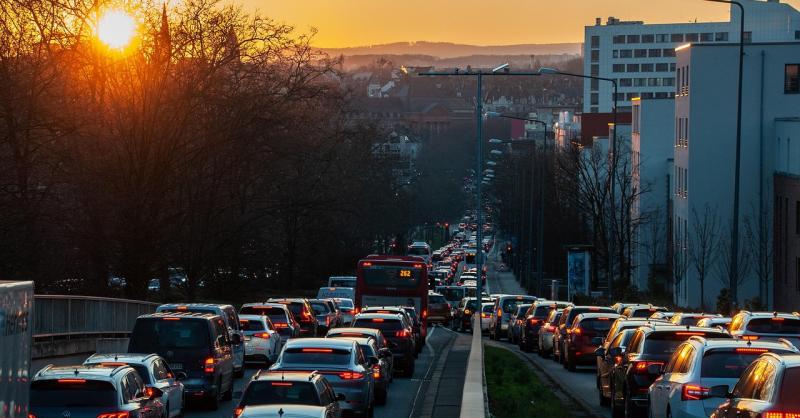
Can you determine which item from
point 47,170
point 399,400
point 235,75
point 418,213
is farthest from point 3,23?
point 418,213

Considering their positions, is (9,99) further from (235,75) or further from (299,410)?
(299,410)

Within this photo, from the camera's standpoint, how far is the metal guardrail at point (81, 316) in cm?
3272

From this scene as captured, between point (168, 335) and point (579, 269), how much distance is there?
40.5m

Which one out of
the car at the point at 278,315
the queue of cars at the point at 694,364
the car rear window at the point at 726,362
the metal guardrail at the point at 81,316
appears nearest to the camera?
the queue of cars at the point at 694,364

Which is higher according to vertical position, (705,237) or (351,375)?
(705,237)

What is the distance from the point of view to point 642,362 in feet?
73.9

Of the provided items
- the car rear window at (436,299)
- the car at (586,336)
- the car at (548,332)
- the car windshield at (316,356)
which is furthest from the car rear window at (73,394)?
the car rear window at (436,299)

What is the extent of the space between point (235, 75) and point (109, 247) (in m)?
9.89

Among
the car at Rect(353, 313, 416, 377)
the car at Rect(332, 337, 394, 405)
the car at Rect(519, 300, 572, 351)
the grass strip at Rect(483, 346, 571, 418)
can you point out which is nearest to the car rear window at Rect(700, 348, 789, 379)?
the grass strip at Rect(483, 346, 571, 418)

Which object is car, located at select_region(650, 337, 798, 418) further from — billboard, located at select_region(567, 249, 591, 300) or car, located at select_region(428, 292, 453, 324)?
car, located at select_region(428, 292, 453, 324)

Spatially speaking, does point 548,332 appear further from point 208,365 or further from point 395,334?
point 208,365

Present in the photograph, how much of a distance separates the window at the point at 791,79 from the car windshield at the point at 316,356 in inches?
2222

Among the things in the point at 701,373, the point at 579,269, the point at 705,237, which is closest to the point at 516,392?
the point at 701,373

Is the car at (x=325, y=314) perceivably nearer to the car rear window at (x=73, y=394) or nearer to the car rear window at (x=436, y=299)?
the car rear window at (x=436, y=299)
